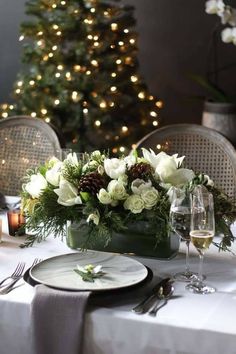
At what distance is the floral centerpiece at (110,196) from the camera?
1464 mm

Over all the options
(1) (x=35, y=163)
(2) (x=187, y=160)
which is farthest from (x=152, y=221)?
(1) (x=35, y=163)

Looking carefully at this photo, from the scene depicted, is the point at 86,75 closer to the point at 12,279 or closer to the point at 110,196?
the point at 110,196

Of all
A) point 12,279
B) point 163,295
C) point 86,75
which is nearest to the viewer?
point 163,295

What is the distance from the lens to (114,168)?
152 centimetres

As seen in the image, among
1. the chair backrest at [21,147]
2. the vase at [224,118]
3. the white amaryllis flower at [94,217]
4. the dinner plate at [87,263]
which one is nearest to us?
the dinner plate at [87,263]

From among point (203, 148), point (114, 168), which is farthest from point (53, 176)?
point (203, 148)

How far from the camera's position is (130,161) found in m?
1.56

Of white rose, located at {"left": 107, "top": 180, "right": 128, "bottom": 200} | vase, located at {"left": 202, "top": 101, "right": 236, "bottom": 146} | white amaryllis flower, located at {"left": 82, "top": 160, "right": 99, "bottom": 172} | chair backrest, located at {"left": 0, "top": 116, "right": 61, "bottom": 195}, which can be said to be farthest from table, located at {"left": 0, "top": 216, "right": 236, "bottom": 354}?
vase, located at {"left": 202, "top": 101, "right": 236, "bottom": 146}

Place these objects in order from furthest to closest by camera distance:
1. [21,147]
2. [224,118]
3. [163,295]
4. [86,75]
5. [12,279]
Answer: [224,118], [86,75], [21,147], [12,279], [163,295]

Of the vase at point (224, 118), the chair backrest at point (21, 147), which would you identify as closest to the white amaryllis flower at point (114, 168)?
the chair backrest at point (21, 147)

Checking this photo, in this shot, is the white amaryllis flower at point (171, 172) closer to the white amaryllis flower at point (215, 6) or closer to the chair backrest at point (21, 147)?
the chair backrest at point (21, 147)

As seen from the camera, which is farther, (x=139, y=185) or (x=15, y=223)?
(x=15, y=223)

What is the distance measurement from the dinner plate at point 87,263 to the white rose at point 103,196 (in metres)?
0.13

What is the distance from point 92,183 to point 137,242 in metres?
0.18
